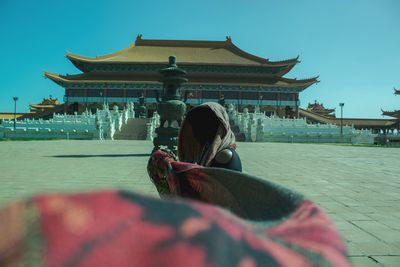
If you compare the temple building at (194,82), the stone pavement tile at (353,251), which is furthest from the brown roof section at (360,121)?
the stone pavement tile at (353,251)

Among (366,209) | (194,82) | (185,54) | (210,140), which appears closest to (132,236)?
(210,140)

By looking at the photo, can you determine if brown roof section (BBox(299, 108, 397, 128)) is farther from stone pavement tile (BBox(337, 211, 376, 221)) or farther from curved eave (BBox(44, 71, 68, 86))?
stone pavement tile (BBox(337, 211, 376, 221))

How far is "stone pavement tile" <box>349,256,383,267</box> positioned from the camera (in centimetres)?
244

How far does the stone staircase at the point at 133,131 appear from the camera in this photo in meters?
27.2

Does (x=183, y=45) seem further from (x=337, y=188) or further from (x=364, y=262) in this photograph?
(x=364, y=262)

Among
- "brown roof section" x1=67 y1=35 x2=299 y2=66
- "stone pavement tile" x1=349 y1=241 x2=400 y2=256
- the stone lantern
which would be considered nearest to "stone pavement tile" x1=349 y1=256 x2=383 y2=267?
"stone pavement tile" x1=349 y1=241 x2=400 y2=256

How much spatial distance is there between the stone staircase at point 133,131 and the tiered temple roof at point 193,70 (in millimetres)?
13004

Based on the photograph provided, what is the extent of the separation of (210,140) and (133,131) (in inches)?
1042

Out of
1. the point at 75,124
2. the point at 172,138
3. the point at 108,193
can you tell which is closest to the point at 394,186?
the point at 172,138

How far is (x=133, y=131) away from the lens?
28344mm

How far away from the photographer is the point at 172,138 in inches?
386

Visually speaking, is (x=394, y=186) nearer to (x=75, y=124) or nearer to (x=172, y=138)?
(x=172, y=138)

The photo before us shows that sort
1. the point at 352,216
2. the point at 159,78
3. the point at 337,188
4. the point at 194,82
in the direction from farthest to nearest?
1. the point at 194,82
2. the point at 159,78
3. the point at 337,188
4. the point at 352,216

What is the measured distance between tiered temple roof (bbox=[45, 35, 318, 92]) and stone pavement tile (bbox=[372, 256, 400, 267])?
40281mm
